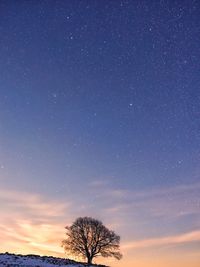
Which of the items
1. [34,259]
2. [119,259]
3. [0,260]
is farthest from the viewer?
[119,259]

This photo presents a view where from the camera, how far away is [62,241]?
66562 millimetres

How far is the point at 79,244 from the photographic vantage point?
65.8 m

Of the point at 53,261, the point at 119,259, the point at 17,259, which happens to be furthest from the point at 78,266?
the point at 119,259

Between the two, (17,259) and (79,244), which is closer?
(17,259)

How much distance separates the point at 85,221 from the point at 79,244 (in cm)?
363

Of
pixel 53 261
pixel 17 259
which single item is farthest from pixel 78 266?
pixel 17 259

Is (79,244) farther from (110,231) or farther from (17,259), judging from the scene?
(17,259)

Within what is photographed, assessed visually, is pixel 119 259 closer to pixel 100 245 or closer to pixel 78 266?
pixel 100 245

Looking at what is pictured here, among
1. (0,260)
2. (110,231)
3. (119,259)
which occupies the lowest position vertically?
(0,260)

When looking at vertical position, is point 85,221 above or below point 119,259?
above

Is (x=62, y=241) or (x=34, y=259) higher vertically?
(x=62, y=241)

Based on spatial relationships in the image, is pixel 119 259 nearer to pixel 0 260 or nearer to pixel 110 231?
pixel 110 231

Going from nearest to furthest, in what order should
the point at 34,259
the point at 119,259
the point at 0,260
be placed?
1. the point at 0,260
2. the point at 34,259
3. the point at 119,259

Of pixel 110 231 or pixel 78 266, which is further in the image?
pixel 110 231
